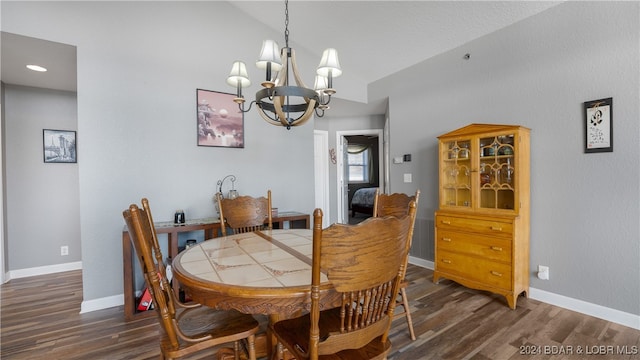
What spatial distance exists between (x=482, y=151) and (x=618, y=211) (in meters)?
1.09

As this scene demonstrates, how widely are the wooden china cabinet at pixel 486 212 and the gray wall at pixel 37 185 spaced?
4.59 metres

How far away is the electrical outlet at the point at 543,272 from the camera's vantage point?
2682 mm

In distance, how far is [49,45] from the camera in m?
2.52

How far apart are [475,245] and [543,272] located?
2.08ft

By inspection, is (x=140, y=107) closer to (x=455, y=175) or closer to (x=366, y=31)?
(x=366, y=31)

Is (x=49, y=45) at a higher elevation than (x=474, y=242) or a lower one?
higher

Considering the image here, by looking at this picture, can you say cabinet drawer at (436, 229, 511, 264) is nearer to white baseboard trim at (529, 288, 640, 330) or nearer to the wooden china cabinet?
the wooden china cabinet

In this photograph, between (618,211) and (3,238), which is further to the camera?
(3,238)

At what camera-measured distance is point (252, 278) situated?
1.26 metres

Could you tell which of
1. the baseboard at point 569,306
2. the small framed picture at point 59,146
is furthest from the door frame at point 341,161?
the small framed picture at point 59,146

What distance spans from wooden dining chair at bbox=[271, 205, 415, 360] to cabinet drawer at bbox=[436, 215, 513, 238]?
6.33ft

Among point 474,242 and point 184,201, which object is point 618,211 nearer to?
point 474,242

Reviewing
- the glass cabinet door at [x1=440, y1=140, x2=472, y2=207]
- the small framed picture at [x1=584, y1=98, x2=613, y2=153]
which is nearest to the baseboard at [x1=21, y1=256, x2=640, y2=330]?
the glass cabinet door at [x1=440, y1=140, x2=472, y2=207]

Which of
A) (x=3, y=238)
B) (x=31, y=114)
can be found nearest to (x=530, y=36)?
(x=31, y=114)
